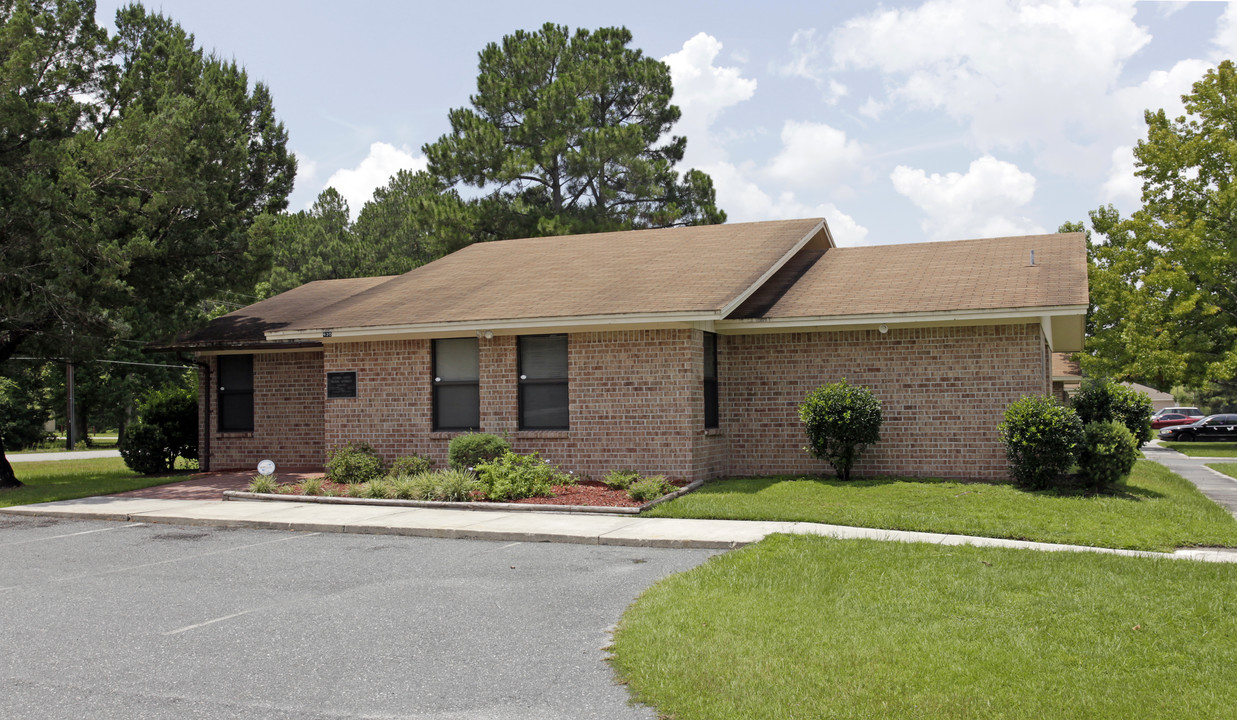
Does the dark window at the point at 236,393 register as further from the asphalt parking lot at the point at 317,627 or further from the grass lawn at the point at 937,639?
the grass lawn at the point at 937,639

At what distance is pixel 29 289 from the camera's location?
679 inches

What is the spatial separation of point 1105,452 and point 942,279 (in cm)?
426

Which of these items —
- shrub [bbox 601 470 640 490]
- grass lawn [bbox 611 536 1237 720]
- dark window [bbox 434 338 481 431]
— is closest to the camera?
grass lawn [bbox 611 536 1237 720]

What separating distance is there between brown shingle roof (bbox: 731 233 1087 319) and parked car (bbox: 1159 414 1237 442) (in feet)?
83.1

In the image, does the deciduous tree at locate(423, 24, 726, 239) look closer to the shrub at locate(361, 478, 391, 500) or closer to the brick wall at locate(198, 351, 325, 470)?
the brick wall at locate(198, 351, 325, 470)

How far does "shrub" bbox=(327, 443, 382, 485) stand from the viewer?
16.2 m

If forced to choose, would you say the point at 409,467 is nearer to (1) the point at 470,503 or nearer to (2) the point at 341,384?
(2) the point at 341,384

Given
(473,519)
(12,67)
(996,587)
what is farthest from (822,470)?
(12,67)

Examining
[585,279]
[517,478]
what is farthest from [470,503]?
[585,279]

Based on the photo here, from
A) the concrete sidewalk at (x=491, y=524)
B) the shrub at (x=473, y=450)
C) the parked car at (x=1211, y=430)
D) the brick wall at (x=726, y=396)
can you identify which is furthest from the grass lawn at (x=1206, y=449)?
the shrub at (x=473, y=450)

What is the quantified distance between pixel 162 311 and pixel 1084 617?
60.6ft

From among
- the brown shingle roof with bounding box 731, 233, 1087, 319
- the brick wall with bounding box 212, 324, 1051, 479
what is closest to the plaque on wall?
the brick wall with bounding box 212, 324, 1051, 479

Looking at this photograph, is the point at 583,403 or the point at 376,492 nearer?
the point at 376,492

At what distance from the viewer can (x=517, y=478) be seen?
47.2ft
